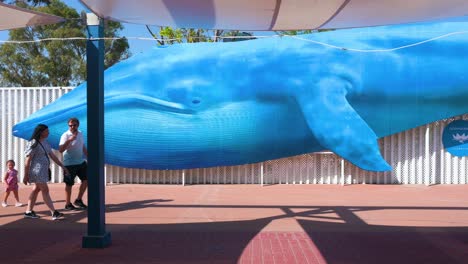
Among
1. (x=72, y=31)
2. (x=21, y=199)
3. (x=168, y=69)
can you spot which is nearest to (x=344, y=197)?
(x=168, y=69)

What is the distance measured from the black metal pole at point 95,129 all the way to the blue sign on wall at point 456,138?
9.22 metres

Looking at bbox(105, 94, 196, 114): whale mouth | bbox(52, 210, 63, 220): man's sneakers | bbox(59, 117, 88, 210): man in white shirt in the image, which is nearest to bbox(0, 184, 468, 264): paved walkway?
bbox(52, 210, 63, 220): man's sneakers

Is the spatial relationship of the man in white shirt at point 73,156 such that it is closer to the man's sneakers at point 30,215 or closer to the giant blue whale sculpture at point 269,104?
the man's sneakers at point 30,215

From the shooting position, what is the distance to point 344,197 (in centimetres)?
1060

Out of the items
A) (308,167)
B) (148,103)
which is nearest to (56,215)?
(148,103)

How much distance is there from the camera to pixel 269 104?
12031 mm

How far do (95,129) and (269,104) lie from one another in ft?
21.1

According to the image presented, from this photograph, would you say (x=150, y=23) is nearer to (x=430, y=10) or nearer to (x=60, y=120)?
(x=430, y=10)

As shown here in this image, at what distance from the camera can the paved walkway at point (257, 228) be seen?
5.92 meters

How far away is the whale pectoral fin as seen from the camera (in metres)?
11.7

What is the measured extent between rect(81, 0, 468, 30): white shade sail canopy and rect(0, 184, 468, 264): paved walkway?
284 cm

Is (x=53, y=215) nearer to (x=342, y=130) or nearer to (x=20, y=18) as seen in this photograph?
(x=20, y=18)

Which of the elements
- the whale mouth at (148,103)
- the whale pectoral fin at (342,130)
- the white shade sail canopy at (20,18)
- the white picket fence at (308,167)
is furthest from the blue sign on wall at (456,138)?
the white shade sail canopy at (20,18)

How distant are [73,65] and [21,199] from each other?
19074 millimetres
